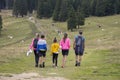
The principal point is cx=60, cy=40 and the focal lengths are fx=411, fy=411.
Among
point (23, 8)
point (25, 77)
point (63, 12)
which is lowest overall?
point (23, 8)

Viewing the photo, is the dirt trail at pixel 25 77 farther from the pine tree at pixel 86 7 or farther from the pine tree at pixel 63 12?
the pine tree at pixel 86 7

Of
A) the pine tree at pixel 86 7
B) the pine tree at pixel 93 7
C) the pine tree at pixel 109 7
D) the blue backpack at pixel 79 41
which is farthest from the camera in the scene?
the pine tree at pixel 93 7

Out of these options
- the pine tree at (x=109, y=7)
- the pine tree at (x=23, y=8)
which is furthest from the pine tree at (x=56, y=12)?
the pine tree at (x=23, y=8)

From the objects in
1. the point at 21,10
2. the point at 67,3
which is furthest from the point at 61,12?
the point at 21,10

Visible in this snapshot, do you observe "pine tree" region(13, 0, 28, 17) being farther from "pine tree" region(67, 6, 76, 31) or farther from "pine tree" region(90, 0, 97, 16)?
"pine tree" region(67, 6, 76, 31)

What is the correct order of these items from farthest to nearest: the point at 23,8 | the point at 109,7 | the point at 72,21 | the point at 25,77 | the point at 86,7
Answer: the point at 23,8, the point at 86,7, the point at 109,7, the point at 72,21, the point at 25,77

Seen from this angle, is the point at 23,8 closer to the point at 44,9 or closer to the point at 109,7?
the point at 44,9

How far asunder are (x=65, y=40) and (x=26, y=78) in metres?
8.38

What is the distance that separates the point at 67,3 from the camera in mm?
156875

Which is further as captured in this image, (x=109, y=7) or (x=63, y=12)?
(x=109, y=7)

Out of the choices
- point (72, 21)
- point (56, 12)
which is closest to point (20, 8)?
point (56, 12)

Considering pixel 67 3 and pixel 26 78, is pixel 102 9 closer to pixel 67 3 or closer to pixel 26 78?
pixel 67 3

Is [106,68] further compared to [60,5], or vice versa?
[60,5]

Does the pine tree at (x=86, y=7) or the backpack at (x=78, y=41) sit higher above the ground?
the backpack at (x=78, y=41)
